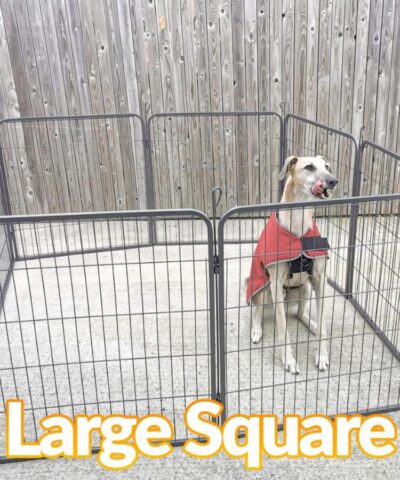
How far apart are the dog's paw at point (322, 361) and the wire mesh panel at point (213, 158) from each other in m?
2.24

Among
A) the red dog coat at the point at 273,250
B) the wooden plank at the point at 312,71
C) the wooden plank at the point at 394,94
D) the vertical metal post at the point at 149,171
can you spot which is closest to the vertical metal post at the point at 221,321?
the red dog coat at the point at 273,250

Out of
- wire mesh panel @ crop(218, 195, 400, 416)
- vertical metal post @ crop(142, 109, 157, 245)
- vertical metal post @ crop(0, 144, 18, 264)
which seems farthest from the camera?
vertical metal post @ crop(142, 109, 157, 245)

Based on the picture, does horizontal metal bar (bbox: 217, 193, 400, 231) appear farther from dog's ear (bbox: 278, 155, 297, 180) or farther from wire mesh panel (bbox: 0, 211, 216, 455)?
dog's ear (bbox: 278, 155, 297, 180)

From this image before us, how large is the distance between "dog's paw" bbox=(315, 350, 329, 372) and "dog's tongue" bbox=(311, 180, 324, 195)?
3.19 ft

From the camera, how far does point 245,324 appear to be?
134 inches

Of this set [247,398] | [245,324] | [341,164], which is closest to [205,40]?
[341,164]

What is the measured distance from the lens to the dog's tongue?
2939 mm

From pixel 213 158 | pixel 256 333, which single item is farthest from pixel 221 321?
Answer: pixel 213 158

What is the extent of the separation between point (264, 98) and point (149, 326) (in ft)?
8.86

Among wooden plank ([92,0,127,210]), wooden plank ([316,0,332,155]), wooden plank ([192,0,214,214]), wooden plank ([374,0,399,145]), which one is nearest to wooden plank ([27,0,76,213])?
wooden plank ([92,0,127,210])

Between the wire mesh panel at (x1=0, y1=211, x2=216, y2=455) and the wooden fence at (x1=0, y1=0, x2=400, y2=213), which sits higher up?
the wooden fence at (x1=0, y1=0, x2=400, y2=213)

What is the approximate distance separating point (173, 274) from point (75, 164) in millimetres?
1763

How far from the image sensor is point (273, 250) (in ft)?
9.27

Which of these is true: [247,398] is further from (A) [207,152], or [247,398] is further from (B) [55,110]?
(B) [55,110]
